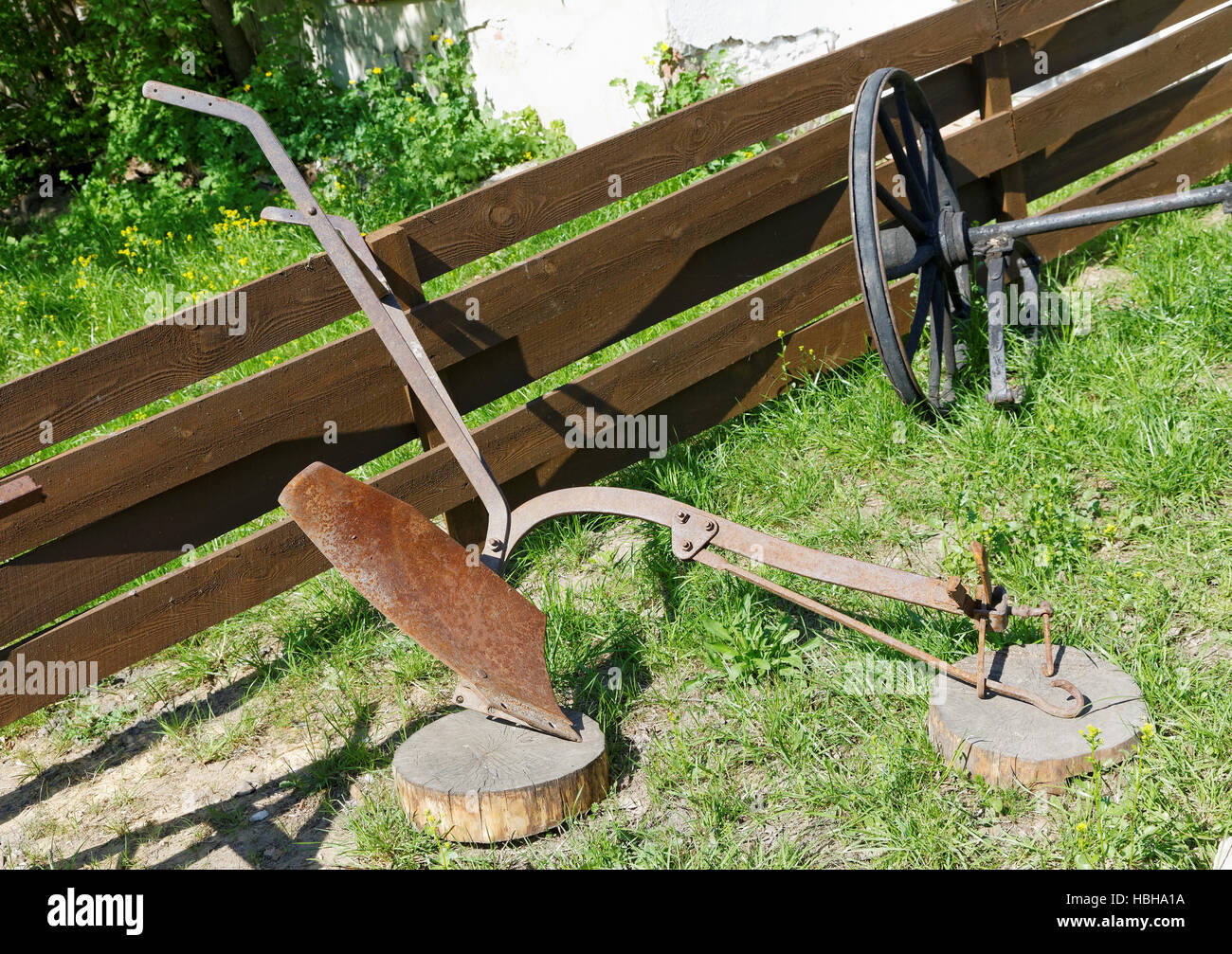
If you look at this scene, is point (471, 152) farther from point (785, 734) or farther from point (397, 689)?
point (785, 734)

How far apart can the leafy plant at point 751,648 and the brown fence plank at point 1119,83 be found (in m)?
2.73

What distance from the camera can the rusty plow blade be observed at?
Answer: 2627 millimetres

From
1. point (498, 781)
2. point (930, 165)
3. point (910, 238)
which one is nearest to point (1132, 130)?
point (930, 165)

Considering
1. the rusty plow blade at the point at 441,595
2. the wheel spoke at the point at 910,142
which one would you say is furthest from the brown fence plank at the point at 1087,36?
the rusty plow blade at the point at 441,595

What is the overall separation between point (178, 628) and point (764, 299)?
8.08 feet

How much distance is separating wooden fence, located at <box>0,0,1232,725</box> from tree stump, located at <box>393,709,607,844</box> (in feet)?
3.57

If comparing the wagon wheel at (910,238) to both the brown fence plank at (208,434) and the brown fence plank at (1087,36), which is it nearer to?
the brown fence plank at (1087,36)

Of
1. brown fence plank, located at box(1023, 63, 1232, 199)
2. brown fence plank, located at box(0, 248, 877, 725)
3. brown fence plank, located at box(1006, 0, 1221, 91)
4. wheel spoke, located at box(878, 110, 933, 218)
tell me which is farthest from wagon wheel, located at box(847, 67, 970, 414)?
brown fence plank, located at box(1023, 63, 1232, 199)

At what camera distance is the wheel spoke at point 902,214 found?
3.60m

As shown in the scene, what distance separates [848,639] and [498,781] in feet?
3.85

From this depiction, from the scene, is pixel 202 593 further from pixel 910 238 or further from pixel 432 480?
pixel 910 238

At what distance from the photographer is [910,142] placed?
385 centimetres
